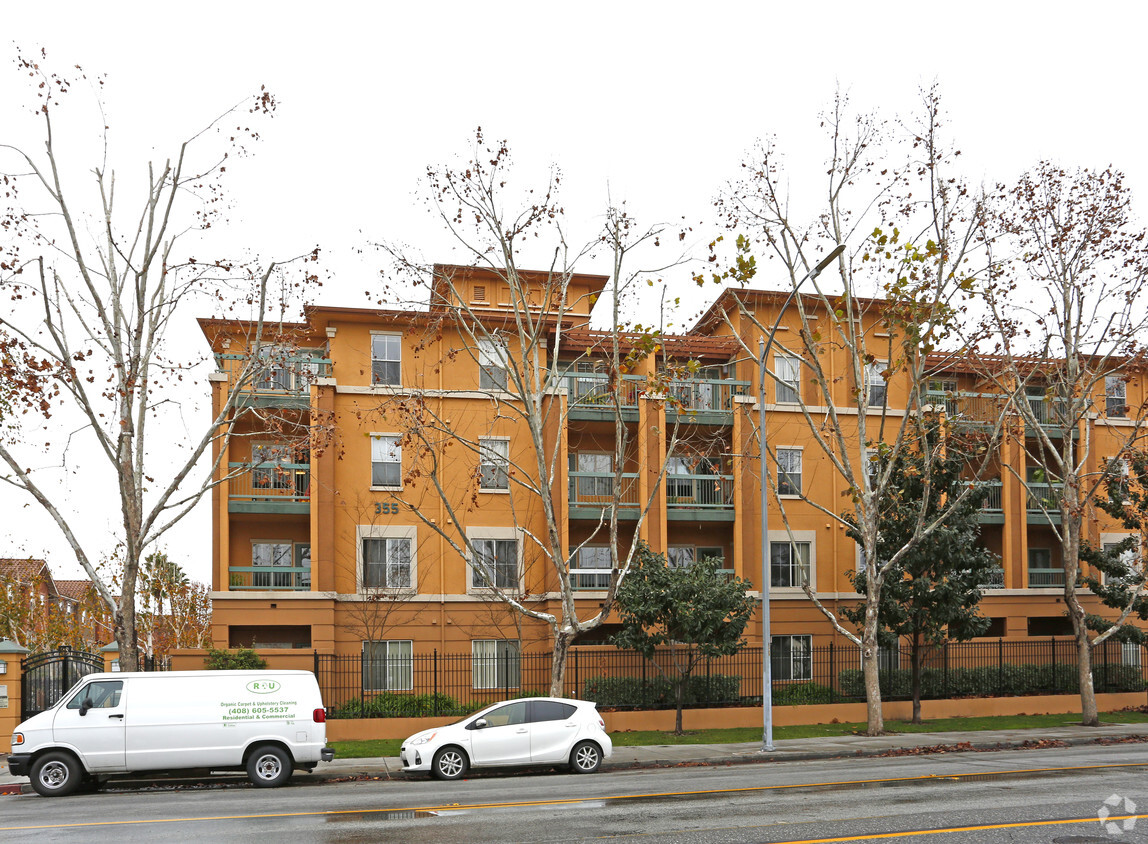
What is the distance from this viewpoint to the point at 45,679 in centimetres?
2355

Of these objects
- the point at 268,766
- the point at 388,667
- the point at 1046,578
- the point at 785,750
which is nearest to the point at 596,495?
the point at 388,667

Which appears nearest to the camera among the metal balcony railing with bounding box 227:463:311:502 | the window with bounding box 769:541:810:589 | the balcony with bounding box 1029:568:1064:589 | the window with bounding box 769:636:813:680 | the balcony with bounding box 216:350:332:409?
the balcony with bounding box 216:350:332:409

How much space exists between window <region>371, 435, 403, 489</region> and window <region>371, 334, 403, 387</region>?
192 cm

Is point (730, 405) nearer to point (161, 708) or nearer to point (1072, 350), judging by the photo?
point (1072, 350)

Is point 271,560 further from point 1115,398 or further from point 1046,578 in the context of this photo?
point 1115,398

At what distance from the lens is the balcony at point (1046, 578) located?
34906 mm

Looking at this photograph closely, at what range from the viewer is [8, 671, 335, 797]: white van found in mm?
16938

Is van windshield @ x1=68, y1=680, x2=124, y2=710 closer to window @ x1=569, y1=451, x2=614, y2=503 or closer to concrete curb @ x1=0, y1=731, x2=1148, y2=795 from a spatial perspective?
concrete curb @ x1=0, y1=731, x2=1148, y2=795

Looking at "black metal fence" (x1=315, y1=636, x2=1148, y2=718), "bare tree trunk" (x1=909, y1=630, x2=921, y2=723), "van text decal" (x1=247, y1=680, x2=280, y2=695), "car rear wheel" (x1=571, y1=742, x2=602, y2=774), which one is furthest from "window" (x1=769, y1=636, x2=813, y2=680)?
"van text decal" (x1=247, y1=680, x2=280, y2=695)

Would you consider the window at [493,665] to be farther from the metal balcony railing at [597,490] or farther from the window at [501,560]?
the metal balcony railing at [597,490]

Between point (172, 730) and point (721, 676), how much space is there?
15811 millimetres

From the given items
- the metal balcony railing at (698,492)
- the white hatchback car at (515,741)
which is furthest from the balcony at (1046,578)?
the white hatchback car at (515,741)

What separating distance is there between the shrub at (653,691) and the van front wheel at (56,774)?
1345 centimetres

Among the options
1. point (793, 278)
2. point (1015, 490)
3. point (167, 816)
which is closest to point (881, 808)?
point (167, 816)
